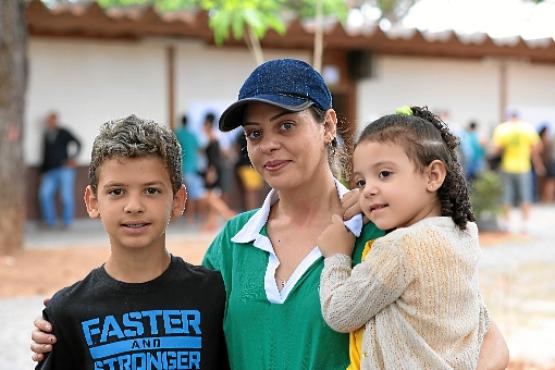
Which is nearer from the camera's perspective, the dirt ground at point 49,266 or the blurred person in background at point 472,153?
the dirt ground at point 49,266

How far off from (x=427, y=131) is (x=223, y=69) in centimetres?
1223

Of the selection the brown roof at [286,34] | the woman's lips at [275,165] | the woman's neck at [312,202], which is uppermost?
the brown roof at [286,34]

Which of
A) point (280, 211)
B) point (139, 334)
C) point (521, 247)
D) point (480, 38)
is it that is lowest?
point (521, 247)

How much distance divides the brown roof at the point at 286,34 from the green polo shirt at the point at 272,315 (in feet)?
32.7

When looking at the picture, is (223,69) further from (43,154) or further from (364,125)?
(364,125)

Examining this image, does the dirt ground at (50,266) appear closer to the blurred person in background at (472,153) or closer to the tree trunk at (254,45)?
the tree trunk at (254,45)

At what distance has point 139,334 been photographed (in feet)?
7.18

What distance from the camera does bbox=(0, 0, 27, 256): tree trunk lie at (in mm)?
8680

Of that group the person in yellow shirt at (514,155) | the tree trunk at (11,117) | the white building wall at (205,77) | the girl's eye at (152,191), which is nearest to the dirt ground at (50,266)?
the tree trunk at (11,117)

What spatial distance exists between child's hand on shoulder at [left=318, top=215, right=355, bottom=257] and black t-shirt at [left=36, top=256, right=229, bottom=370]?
1.20 ft

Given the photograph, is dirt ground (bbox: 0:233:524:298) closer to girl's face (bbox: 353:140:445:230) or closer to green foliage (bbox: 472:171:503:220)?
green foliage (bbox: 472:171:503:220)

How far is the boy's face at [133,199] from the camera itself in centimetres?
223

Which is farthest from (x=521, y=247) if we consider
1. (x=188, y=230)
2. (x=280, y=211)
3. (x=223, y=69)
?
(x=280, y=211)

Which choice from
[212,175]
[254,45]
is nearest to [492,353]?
[254,45]
